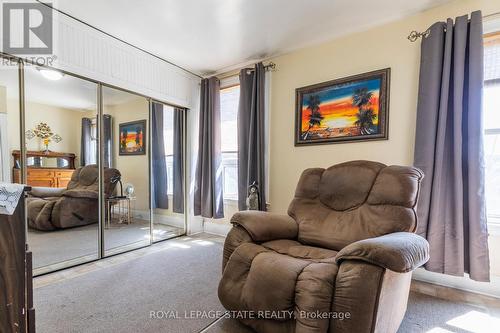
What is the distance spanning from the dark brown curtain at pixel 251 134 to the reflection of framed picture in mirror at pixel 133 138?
3.94 ft

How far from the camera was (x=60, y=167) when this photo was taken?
7.92 ft

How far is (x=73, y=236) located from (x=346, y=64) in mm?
3393

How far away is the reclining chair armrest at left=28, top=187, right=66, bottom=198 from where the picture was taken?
7.29 ft

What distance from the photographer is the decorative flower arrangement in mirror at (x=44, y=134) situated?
2163 mm

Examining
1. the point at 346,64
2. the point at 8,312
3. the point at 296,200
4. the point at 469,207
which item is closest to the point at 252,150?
the point at 296,200

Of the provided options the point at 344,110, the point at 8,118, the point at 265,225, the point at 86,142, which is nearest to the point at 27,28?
the point at 8,118

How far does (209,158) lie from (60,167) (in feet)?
5.35

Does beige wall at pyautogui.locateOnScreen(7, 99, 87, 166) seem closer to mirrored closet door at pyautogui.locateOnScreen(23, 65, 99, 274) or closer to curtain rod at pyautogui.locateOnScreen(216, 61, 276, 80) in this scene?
mirrored closet door at pyautogui.locateOnScreen(23, 65, 99, 274)

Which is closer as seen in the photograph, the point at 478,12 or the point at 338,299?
the point at 338,299

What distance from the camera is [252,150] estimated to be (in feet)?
9.75

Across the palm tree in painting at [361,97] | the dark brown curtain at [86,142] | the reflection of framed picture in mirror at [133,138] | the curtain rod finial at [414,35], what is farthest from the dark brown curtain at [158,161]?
the curtain rod finial at [414,35]

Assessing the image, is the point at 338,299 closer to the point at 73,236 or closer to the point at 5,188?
the point at 5,188

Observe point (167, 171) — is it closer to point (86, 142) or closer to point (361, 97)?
point (86, 142)
